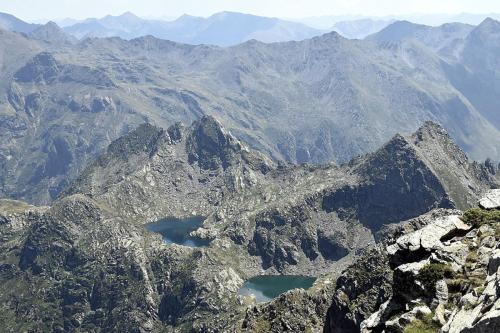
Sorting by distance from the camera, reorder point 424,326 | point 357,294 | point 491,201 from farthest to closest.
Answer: point 357,294 → point 491,201 → point 424,326

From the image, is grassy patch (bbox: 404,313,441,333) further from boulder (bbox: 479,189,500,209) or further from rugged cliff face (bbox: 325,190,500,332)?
boulder (bbox: 479,189,500,209)

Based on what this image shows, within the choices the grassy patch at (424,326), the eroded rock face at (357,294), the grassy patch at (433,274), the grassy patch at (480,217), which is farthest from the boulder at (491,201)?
the eroded rock face at (357,294)

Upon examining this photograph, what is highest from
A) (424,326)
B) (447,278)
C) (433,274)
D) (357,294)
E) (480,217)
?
(480,217)

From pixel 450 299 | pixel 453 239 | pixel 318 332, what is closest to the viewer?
pixel 450 299

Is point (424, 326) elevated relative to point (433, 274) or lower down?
lower down

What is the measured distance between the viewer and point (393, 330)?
175 feet

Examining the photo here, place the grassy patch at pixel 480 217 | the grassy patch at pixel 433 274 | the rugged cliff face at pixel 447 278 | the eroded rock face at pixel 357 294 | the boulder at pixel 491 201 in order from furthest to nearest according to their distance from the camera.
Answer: the eroded rock face at pixel 357 294, the boulder at pixel 491 201, the grassy patch at pixel 480 217, the grassy patch at pixel 433 274, the rugged cliff face at pixel 447 278

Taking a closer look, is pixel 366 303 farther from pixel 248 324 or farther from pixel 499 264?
pixel 499 264

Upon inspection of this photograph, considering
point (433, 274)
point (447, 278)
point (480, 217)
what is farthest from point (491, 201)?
point (433, 274)

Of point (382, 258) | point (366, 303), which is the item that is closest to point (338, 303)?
point (366, 303)

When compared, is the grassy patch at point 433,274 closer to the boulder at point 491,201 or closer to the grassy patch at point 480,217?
the grassy patch at point 480,217

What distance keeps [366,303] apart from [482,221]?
10453 centimetres

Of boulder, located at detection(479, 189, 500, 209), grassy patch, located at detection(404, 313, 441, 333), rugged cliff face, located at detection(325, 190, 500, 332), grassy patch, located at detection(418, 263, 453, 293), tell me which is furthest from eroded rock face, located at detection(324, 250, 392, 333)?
grassy patch, located at detection(404, 313, 441, 333)

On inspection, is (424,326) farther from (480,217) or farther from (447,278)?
(480,217)
